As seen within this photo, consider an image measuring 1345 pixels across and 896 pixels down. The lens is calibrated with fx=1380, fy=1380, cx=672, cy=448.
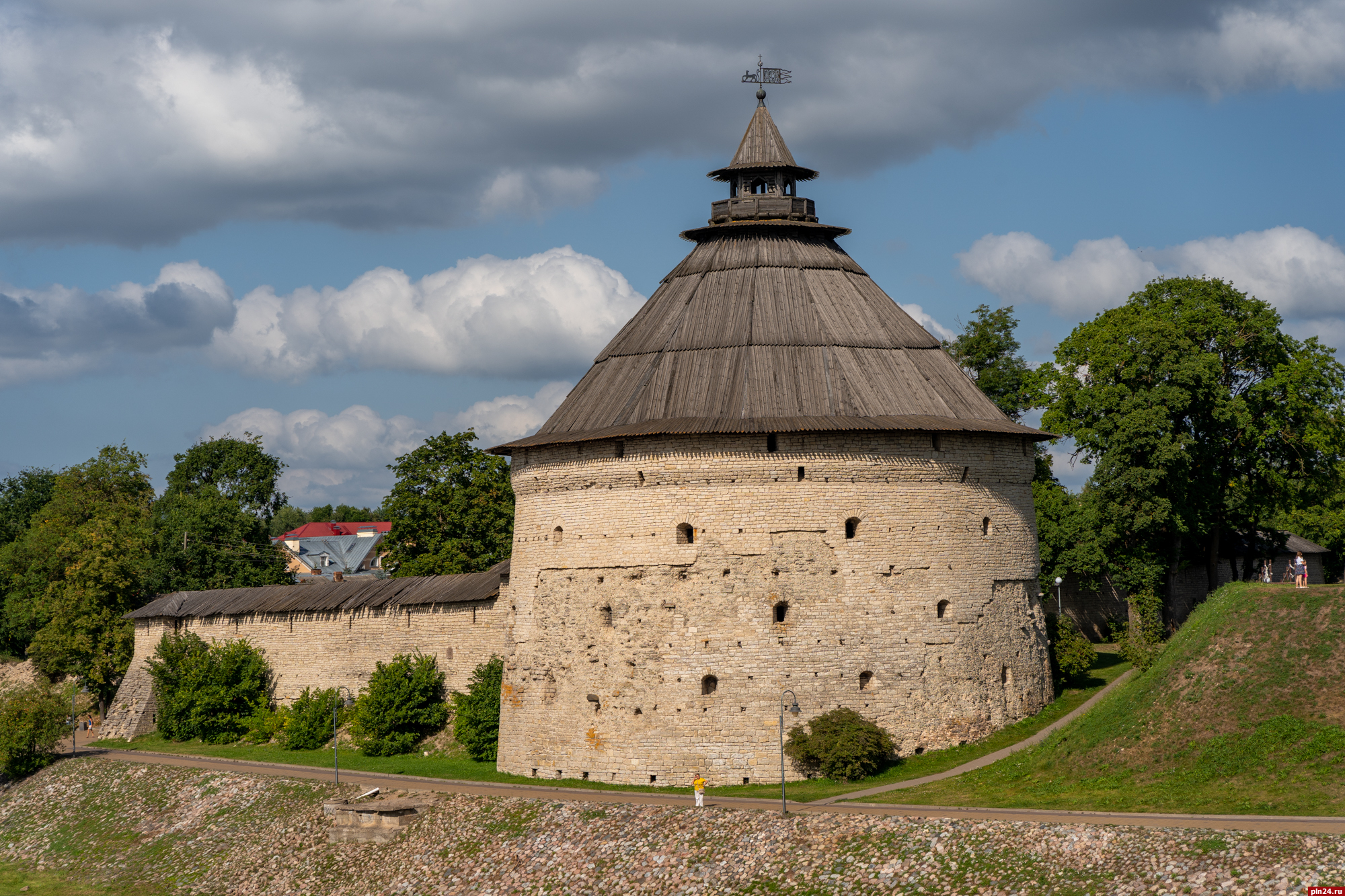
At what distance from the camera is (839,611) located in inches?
1294

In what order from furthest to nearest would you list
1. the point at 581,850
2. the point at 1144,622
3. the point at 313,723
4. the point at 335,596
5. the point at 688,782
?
the point at 335,596, the point at 313,723, the point at 1144,622, the point at 688,782, the point at 581,850

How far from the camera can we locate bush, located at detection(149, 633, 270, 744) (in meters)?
46.5

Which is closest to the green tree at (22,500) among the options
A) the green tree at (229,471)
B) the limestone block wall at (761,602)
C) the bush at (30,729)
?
the green tree at (229,471)

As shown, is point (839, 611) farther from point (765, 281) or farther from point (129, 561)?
point (129, 561)

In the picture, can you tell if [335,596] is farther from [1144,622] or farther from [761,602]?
[1144,622]

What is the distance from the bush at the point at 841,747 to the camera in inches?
1236

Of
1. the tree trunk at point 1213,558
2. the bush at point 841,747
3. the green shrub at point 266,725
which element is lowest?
Answer: the green shrub at point 266,725

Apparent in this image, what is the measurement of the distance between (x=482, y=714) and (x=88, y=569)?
26.2 metres

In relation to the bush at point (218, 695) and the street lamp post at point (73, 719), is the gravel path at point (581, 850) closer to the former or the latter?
the bush at point (218, 695)

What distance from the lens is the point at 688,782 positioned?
107 ft

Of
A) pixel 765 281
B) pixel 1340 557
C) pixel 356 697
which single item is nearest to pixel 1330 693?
pixel 765 281

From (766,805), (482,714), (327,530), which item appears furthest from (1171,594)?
(327,530)

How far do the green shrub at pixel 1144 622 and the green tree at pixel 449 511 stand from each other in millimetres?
24139

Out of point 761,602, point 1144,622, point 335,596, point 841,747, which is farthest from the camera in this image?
point 335,596
